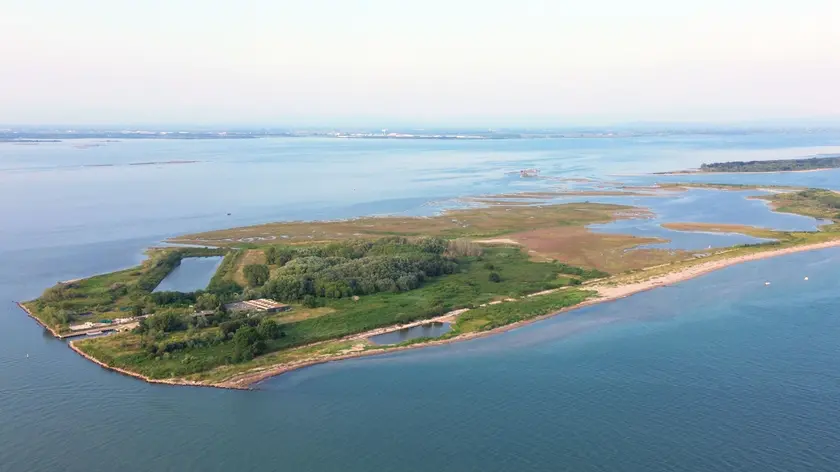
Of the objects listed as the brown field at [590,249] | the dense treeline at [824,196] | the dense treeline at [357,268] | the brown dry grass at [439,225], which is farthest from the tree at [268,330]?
the dense treeline at [824,196]

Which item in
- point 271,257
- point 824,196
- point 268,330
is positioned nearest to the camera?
point 268,330

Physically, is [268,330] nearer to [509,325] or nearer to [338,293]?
[338,293]

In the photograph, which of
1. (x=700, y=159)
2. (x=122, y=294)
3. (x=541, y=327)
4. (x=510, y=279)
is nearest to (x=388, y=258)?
(x=510, y=279)

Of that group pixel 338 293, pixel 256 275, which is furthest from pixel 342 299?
pixel 256 275

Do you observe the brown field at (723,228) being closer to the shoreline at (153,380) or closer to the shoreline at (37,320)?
the shoreline at (153,380)

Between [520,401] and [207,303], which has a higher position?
[207,303]

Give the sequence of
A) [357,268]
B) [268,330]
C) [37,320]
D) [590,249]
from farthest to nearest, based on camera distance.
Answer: [590,249] → [357,268] → [37,320] → [268,330]

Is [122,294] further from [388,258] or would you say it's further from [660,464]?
[660,464]

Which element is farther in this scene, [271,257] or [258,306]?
[271,257]
